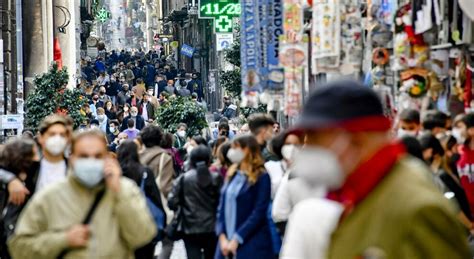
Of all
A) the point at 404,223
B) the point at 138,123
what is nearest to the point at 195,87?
the point at 138,123

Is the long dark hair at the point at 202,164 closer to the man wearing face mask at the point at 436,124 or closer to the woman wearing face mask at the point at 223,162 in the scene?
the woman wearing face mask at the point at 223,162

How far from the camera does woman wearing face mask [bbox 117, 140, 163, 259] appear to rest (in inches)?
530

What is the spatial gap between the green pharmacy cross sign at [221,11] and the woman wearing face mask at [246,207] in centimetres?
2810

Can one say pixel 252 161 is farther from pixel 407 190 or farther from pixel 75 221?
pixel 407 190

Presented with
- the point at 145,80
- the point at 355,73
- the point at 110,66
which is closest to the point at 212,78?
the point at 145,80

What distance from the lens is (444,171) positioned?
38.2ft

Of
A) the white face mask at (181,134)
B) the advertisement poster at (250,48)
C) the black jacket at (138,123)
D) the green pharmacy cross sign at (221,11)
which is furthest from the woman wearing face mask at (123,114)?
the advertisement poster at (250,48)

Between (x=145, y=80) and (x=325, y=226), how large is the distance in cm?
6180

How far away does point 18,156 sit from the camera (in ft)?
37.8

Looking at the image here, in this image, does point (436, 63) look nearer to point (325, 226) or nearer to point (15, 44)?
point (325, 226)

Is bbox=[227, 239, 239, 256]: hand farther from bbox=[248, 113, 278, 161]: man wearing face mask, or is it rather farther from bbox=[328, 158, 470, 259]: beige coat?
bbox=[328, 158, 470, 259]: beige coat

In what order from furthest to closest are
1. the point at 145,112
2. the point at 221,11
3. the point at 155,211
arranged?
the point at 145,112 → the point at 221,11 → the point at 155,211

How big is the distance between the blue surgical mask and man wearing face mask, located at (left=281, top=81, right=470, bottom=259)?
10.5ft

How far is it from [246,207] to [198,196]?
144 cm
